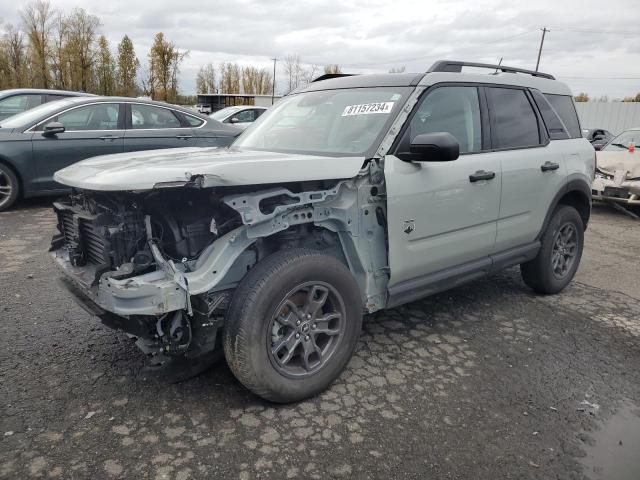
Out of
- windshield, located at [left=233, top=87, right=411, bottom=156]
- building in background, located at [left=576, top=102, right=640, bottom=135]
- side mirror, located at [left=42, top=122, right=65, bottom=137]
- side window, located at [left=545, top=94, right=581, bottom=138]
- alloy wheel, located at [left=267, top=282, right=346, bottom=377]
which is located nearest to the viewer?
alloy wheel, located at [left=267, top=282, right=346, bottom=377]

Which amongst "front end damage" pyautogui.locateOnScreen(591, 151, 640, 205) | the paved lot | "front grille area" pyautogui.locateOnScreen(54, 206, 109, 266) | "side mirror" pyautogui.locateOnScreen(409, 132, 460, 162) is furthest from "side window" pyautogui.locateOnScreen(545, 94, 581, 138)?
"front end damage" pyautogui.locateOnScreen(591, 151, 640, 205)

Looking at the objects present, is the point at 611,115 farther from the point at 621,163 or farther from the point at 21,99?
the point at 21,99

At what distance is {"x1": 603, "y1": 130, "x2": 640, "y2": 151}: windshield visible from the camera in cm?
994

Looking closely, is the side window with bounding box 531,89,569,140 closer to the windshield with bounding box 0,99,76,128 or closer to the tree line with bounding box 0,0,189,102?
the windshield with bounding box 0,99,76,128

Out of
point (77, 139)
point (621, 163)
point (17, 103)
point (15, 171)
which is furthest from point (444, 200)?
point (17, 103)

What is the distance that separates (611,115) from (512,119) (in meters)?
32.3

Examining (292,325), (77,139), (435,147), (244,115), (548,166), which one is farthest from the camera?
(244,115)

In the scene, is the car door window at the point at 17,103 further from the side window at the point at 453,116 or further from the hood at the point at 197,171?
the side window at the point at 453,116

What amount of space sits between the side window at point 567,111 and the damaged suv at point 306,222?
26.5 inches

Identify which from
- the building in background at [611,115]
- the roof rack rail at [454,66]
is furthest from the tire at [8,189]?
the building in background at [611,115]

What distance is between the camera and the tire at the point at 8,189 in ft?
23.3

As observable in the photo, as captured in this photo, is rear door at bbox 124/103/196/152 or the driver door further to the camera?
rear door at bbox 124/103/196/152

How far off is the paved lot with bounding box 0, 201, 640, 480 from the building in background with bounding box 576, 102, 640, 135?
30595 millimetres

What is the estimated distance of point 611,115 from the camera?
3120 cm
